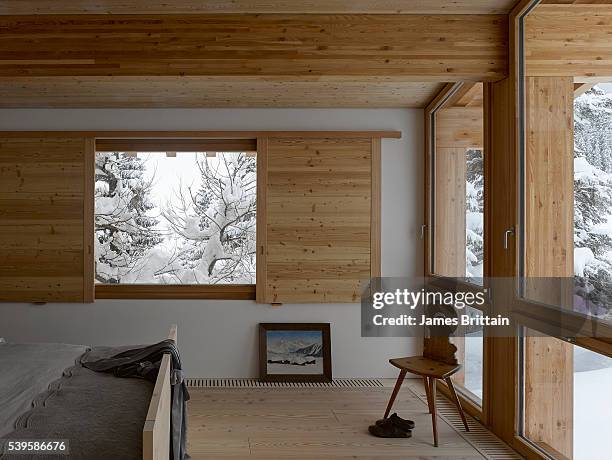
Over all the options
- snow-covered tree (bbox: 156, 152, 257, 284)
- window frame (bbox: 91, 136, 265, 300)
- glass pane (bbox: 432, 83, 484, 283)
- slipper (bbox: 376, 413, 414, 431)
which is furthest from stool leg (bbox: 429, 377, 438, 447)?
snow-covered tree (bbox: 156, 152, 257, 284)

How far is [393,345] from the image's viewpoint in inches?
209

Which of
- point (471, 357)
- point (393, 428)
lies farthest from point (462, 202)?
point (393, 428)

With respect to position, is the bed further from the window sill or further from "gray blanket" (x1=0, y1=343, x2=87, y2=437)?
the window sill

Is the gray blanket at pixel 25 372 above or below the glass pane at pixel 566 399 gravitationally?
above

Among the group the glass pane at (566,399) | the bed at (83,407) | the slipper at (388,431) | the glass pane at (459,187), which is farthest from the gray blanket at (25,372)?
the glass pane at (459,187)

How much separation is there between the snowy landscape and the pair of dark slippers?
1.36 m

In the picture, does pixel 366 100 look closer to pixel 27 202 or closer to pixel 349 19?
pixel 349 19

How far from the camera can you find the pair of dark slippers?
3713 millimetres

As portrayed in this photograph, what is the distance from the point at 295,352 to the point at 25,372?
8.85 ft

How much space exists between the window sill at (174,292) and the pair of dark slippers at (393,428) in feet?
5.94

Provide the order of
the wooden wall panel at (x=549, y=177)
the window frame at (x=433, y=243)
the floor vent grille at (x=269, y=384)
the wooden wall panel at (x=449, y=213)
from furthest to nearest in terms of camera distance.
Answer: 1. the floor vent grille at (x=269, y=384)
2. the wooden wall panel at (x=449, y=213)
3. the window frame at (x=433, y=243)
4. the wooden wall panel at (x=549, y=177)

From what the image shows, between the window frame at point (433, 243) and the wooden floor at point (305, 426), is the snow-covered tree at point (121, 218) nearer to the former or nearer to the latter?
the wooden floor at point (305, 426)

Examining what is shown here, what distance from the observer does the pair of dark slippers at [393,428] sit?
146 inches

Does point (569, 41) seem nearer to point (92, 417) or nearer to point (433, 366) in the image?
point (433, 366)
